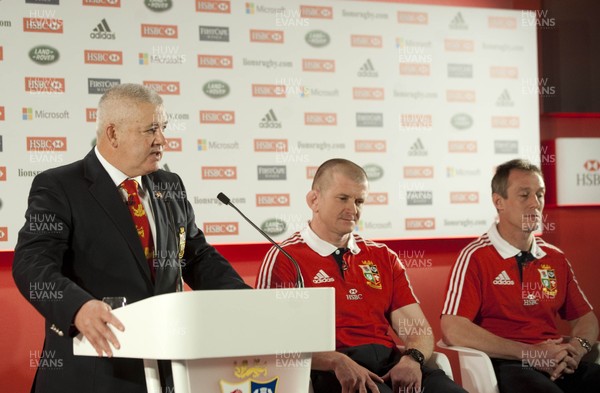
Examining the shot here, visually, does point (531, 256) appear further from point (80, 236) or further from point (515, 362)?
point (80, 236)

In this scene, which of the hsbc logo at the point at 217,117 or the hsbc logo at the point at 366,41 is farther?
the hsbc logo at the point at 366,41

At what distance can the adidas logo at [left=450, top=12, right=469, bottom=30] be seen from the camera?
4727 millimetres

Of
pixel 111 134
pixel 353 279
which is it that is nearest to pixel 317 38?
pixel 353 279

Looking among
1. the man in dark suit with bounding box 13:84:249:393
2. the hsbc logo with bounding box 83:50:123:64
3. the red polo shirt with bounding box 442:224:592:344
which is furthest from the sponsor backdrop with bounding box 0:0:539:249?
the man in dark suit with bounding box 13:84:249:393

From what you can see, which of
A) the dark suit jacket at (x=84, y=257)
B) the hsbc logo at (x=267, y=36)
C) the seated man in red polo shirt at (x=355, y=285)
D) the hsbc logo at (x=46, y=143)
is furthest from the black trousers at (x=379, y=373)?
the hsbc logo at (x=267, y=36)

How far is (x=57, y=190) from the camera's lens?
2.39 metres

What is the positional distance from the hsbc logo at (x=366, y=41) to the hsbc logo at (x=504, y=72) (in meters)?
0.74

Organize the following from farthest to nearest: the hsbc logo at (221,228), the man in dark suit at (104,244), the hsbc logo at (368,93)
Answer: the hsbc logo at (368,93) < the hsbc logo at (221,228) < the man in dark suit at (104,244)

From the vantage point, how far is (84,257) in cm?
239

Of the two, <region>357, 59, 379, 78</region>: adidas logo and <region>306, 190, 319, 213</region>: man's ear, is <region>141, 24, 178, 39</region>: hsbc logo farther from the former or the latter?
<region>306, 190, 319, 213</region>: man's ear

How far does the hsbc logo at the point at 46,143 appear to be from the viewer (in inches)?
156

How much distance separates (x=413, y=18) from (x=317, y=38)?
2.05 ft

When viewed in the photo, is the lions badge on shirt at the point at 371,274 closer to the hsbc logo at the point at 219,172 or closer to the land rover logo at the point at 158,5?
the hsbc logo at the point at 219,172

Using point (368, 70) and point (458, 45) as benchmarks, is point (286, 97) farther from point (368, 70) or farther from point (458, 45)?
point (458, 45)
